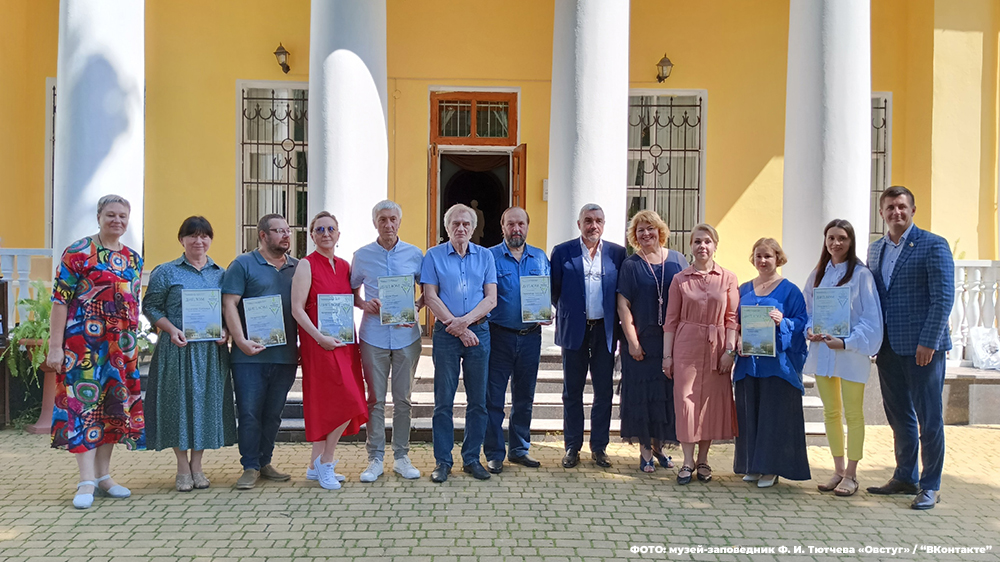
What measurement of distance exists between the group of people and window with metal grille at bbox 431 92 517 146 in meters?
4.57

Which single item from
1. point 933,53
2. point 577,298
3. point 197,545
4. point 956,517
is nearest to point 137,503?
point 197,545

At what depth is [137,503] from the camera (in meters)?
4.77

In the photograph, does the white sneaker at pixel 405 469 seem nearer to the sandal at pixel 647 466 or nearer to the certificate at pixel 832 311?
the sandal at pixel 647 466

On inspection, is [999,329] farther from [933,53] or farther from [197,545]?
[197,545]

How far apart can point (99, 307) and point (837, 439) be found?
4673 millimetres

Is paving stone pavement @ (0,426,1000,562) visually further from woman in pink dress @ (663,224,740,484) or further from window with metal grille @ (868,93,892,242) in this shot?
window with metal grille @ (868,93,892,242)

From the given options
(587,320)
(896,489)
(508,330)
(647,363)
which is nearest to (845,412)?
(896,489)

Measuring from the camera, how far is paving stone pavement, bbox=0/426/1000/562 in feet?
13.2

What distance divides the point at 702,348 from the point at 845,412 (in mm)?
972

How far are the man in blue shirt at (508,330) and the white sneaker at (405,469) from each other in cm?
51

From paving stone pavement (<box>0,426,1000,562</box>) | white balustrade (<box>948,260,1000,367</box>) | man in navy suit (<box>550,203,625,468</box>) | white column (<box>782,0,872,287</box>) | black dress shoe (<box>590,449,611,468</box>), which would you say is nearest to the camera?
paving stone pavement (<box>0,426,1000,562</box>)

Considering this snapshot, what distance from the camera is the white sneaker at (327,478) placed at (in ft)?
16.7

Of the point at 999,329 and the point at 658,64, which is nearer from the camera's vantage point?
the point at 999,329

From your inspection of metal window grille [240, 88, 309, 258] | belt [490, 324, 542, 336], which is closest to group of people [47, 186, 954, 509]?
belt [490, 324, 542, 336]
